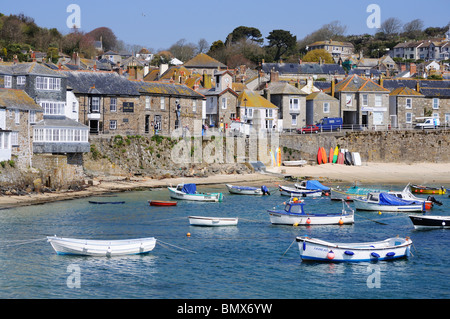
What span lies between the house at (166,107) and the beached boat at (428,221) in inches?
1334

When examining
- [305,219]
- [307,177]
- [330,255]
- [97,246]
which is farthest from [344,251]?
[307,177]

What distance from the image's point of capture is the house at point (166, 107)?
70750 millimetres

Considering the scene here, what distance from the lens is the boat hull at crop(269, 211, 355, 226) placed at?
42812mm

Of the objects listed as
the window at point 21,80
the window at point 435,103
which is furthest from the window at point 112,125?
the window at point 435,103

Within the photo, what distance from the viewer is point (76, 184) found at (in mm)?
55719

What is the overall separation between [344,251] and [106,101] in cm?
3996

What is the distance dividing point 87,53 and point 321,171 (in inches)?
3420

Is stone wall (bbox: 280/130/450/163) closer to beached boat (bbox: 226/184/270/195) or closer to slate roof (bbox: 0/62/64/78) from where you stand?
beached boat (bbox: 226/184/270/195)

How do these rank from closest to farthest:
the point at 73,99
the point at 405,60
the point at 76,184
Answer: the point at 76,184
the point at 73,99
the point at 405,60

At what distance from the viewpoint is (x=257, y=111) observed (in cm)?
7956

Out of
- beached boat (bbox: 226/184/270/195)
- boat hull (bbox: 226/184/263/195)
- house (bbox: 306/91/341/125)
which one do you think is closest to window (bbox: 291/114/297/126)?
A: house (bbox: 306/91/341/125)
